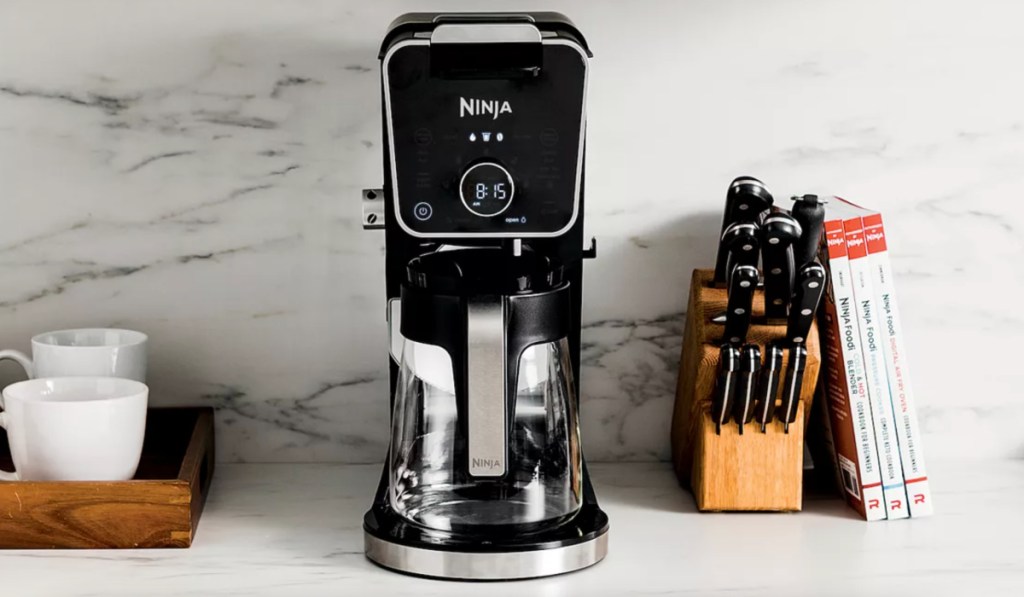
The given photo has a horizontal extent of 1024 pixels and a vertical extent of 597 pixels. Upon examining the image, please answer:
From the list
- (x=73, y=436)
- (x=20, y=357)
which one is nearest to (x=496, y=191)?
(x=73, y=436)

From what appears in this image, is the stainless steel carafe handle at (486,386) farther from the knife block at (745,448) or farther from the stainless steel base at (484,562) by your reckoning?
the knife block at (745,448)

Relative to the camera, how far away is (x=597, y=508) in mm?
1096

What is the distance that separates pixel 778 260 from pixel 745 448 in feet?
0.61

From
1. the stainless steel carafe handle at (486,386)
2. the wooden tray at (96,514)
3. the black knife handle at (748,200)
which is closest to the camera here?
the stainless steel carafe handle at (486,386)

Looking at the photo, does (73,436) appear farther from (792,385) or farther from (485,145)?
(792,385)

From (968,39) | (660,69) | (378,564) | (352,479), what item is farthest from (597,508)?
(968,39)

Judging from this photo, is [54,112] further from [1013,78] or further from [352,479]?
[1013,78]

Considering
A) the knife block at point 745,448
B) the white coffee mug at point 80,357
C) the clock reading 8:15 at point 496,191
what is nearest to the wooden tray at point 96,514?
the white coffee mug at point 80,357

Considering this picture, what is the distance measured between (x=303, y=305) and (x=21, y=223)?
0.31m

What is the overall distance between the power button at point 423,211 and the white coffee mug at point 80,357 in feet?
1.24

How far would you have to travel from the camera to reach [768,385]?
117cm

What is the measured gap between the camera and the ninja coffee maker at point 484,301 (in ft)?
3.27

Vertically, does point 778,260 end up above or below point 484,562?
above

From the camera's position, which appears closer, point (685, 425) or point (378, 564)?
point (378, 564)
